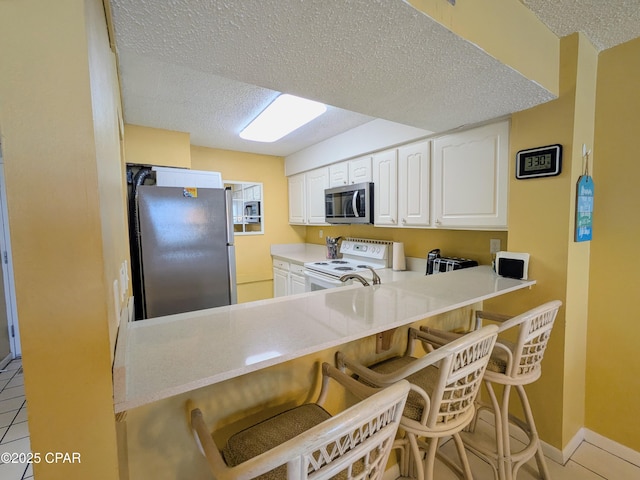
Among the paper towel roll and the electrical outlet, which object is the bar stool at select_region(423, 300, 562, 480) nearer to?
the electrical outlet

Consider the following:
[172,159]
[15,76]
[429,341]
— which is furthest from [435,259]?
[172,159]

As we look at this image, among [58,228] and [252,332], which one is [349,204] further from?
[58,228]

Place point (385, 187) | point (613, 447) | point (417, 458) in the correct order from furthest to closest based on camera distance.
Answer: point (385, 187)
point (613, 447)
point (417, 458)

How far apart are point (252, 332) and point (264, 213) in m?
3.41

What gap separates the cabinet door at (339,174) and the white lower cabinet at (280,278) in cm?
132

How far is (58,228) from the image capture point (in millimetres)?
567

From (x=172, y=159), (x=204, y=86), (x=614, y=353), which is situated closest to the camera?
(x=614, y=353)

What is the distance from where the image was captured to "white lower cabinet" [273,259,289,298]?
388cm

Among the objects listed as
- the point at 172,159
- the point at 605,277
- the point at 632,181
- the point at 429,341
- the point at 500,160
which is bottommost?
the point at 429,341

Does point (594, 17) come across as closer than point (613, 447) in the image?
Yes

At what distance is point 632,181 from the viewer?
1.61m

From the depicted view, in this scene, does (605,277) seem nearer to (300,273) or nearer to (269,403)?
(269,403)

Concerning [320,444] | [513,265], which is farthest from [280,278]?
[320,444]

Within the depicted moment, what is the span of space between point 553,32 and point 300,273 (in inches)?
117
